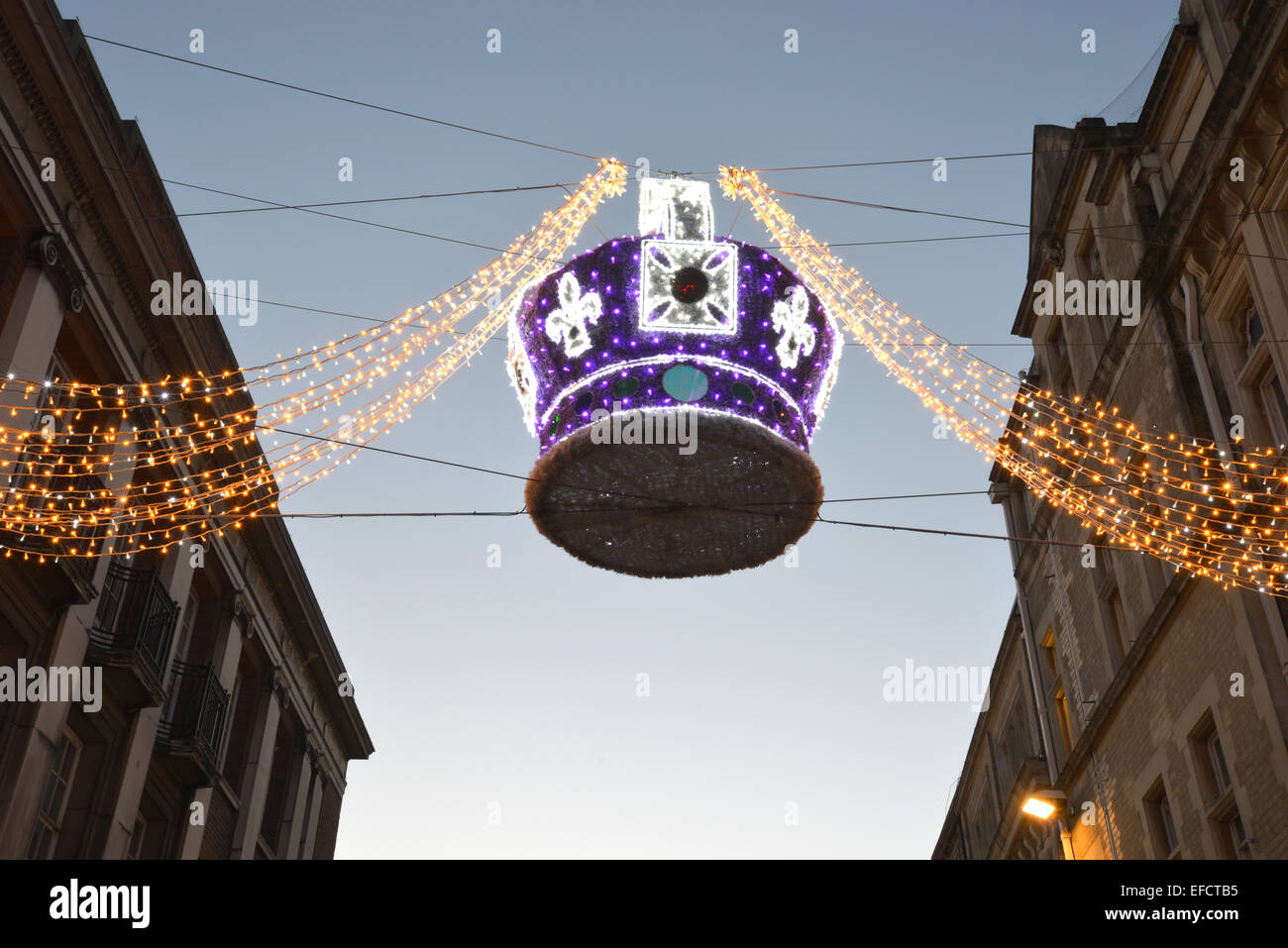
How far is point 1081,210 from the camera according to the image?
63.8ft

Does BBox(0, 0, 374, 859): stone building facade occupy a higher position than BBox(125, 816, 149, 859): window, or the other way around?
BBox(0, 0, 374, 859): stone building facade

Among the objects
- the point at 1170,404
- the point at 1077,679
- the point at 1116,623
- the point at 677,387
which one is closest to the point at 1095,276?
the point at 1170,404

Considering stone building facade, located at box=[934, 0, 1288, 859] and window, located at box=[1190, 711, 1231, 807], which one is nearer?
stone building facade, located at box=[934, 0, 1288, 859]

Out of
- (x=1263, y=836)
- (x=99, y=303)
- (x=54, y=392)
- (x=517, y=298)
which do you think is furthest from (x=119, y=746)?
(x=1263, y=836)

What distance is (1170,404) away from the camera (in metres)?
15.9

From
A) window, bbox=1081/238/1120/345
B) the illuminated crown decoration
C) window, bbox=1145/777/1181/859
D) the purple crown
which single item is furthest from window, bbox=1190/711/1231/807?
the purple crown

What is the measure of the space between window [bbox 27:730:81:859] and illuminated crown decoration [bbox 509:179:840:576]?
7823 mm

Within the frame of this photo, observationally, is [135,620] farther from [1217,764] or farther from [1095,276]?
[1095,276]

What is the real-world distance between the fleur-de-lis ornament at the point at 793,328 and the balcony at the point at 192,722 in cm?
1085

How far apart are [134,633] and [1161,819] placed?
13423 mm

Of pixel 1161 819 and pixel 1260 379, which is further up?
pixel 1260 379

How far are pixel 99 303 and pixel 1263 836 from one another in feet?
46.0

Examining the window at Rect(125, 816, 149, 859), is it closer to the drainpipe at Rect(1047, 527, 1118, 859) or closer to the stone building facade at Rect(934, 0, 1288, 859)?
the stone building facade at Rect(934, 0, 1288, 859)

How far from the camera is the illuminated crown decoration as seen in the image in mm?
9078
